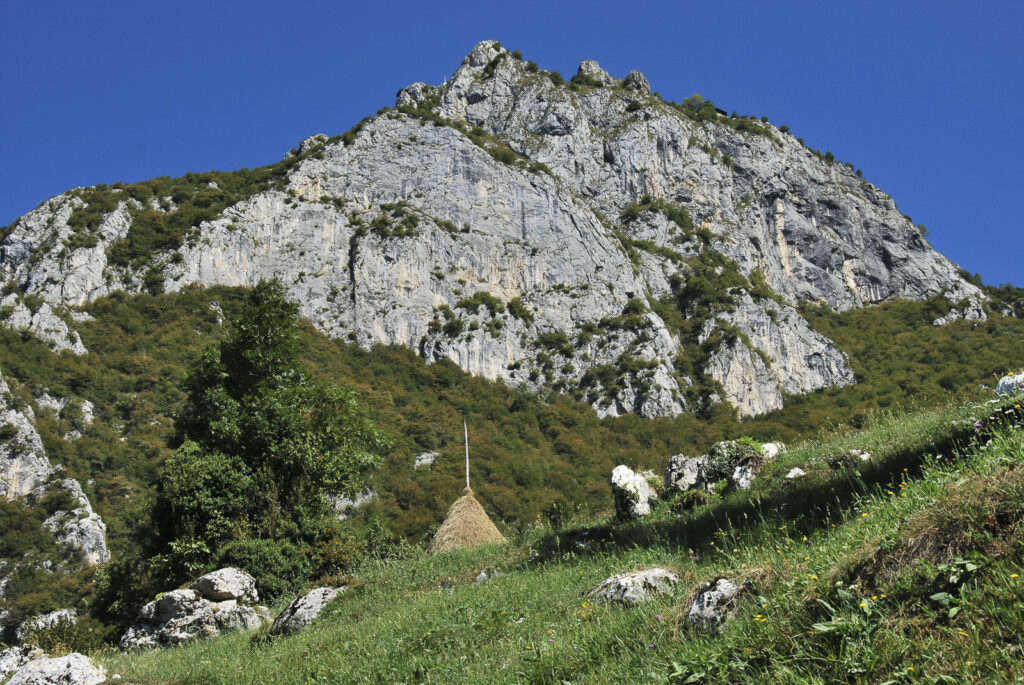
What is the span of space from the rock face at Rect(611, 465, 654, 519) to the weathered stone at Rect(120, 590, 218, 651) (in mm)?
6614

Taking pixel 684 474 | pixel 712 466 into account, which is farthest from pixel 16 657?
pixel 712 466

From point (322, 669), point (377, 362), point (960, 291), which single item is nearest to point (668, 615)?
point (322, 669)

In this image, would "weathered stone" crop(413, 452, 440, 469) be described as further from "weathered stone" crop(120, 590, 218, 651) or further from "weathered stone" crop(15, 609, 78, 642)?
"weathered stone" crop(120, 590, 218, 651)

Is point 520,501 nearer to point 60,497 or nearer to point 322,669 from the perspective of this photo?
point 60,497

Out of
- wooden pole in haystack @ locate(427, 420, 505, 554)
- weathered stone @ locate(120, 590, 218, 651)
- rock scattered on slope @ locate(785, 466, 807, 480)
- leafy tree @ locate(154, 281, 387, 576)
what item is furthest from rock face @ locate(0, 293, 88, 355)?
rock scattered on slope @ locate(785, 466, 807, 480)

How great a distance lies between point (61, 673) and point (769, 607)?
6570 mm

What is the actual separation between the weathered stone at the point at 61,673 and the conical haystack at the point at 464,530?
8363 mm

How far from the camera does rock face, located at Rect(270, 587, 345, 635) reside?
27.2 ft

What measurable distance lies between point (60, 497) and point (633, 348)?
4425 cm

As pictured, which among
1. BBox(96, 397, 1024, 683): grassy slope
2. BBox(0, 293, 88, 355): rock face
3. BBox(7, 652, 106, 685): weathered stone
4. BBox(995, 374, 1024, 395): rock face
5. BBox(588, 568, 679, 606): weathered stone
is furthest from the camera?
BBox(0, 293, 88, 355): rock face

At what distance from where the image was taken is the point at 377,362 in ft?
183

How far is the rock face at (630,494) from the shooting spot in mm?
11055

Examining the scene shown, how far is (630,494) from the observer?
1123 centimetres

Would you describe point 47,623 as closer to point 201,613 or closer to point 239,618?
point 201,613
